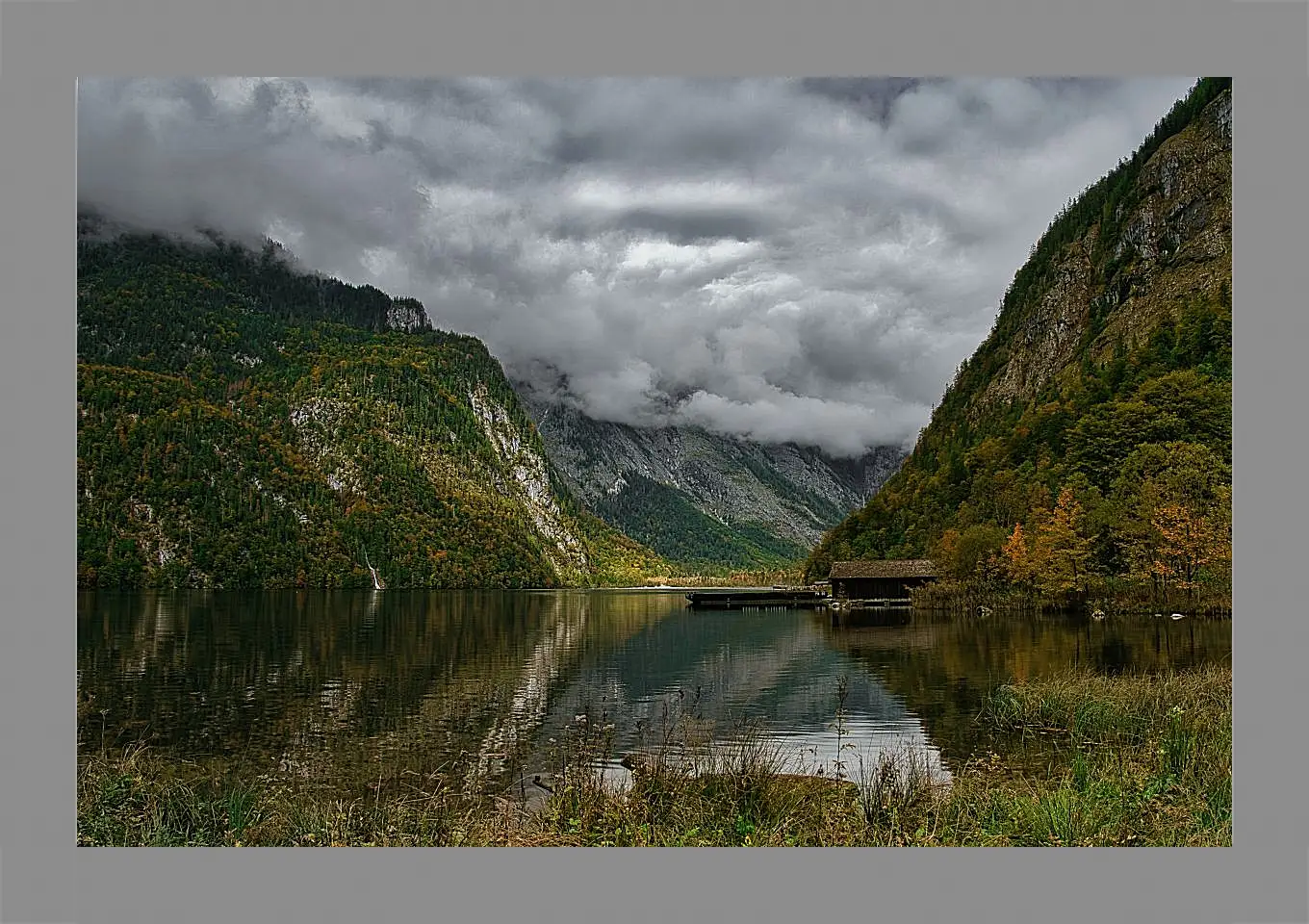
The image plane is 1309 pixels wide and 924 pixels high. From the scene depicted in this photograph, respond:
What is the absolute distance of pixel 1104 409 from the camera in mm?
58969

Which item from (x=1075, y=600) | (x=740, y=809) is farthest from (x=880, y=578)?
(x=740, y=809)

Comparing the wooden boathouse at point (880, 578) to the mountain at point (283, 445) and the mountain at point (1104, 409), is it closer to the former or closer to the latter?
the mountain at point (1104, 409)

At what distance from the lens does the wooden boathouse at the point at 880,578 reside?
71250mm

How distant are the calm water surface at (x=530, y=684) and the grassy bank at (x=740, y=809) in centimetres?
220

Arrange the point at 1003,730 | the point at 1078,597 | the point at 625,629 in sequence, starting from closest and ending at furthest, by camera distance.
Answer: the point at 1003,730, the point at 1078,597, the point at 625,629

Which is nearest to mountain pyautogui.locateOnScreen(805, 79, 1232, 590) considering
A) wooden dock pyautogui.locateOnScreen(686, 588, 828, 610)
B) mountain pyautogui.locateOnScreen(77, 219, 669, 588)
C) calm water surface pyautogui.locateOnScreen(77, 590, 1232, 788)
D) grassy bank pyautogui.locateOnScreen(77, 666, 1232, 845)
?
calm water surface pyautogui.locateOnScreen(77, 590, 1232, 788)

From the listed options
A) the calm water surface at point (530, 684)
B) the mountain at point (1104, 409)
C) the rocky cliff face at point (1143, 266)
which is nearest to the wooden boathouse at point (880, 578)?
the mountain at point (1104, 409)

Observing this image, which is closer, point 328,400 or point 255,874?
point 255,874

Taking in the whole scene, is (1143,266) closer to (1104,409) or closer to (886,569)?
(1104,409)
